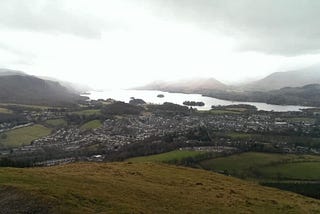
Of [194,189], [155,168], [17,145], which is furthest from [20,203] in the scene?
[17,145]

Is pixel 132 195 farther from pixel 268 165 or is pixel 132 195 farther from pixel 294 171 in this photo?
pixel 268 165

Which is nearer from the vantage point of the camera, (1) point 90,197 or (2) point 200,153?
(1) point 90,197

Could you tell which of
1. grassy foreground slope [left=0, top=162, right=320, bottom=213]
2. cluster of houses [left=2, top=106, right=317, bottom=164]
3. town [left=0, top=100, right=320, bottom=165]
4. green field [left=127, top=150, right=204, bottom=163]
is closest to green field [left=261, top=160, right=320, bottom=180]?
town [left=0, top=100, right=320, bottom=165]

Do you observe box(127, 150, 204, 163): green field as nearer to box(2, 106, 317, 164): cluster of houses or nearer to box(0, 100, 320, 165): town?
box(0, 100, 320, 165): town

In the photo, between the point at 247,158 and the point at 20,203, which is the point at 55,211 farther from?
the point at 247,158

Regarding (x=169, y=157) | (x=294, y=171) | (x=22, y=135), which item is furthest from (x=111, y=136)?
(x=294, y=171)

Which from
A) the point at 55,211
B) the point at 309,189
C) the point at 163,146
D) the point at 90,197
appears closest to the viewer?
the point at 55,211
